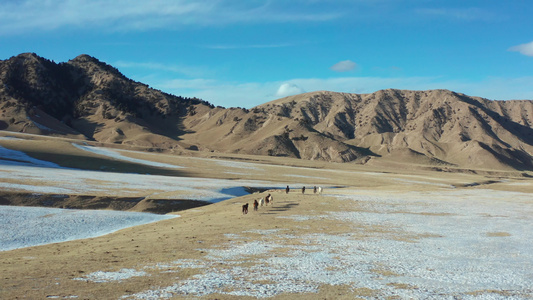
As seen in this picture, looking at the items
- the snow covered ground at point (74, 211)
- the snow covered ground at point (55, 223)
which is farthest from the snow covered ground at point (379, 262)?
the snow covered ground at point (74, 211)

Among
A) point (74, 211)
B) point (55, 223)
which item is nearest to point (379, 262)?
point (55, 223)

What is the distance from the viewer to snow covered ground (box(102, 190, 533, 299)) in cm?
1619

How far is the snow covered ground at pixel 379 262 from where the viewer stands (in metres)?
16.2

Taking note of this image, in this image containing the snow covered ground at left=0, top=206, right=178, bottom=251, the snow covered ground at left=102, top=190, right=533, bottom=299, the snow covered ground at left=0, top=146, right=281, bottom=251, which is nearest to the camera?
the snow covered ground at left=102, top=190, right=533, bottom=299

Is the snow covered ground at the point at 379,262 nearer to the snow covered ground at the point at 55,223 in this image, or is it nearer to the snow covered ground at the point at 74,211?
the snow covered ground at the point at 55,223

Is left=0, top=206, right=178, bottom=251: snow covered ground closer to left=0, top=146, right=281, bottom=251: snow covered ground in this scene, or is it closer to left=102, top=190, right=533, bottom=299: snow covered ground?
left=0, top=146, right=281, bottom=251: snow covered ground

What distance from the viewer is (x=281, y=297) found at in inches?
585

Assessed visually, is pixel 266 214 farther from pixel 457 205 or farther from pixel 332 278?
pixel 457 205

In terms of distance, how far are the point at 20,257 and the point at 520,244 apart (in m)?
30.2

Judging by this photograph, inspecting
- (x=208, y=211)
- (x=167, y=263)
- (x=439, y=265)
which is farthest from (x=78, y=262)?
(x=208, y=211)

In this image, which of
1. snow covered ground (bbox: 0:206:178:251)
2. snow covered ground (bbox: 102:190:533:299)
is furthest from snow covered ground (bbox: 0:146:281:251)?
snow covered ground (bbox: 102:190:533:299)

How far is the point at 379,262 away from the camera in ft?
68.6

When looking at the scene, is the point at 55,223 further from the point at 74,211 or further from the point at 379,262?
the point at 379,262

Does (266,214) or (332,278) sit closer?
(332,278)
